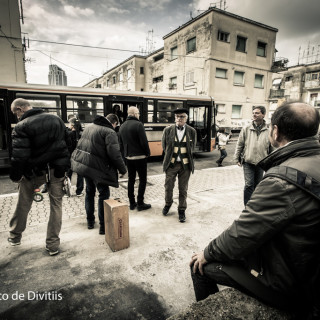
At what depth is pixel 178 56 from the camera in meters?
24.5

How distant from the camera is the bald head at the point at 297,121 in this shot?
1444 millimetres

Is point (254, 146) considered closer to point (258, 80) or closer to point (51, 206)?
point (51, 206)

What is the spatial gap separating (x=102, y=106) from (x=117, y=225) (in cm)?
661

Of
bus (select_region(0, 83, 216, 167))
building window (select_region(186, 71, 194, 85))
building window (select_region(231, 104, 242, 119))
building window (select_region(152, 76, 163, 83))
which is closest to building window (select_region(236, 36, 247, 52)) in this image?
building window (select_region(186, 71, 194, 85))

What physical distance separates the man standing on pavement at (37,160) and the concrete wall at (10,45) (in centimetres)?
1699

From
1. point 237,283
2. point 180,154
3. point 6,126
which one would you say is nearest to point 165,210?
point 180,154

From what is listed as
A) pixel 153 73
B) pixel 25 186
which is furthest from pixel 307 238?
pixel 153 73

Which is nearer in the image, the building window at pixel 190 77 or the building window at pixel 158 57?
the building window at pixel 190 77

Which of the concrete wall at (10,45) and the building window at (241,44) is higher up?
the building window at (241,44)

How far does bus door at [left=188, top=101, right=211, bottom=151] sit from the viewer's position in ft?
36.3

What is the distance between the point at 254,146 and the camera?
13.7 feet

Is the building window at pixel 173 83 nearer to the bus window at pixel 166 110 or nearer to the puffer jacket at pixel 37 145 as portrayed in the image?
the bus window at pixel 166 110

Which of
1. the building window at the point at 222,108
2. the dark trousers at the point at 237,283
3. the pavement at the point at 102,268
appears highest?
the building window at the point at 222,108

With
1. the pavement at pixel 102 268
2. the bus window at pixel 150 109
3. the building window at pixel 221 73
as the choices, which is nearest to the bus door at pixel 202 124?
the bus window at pixel 150 109
